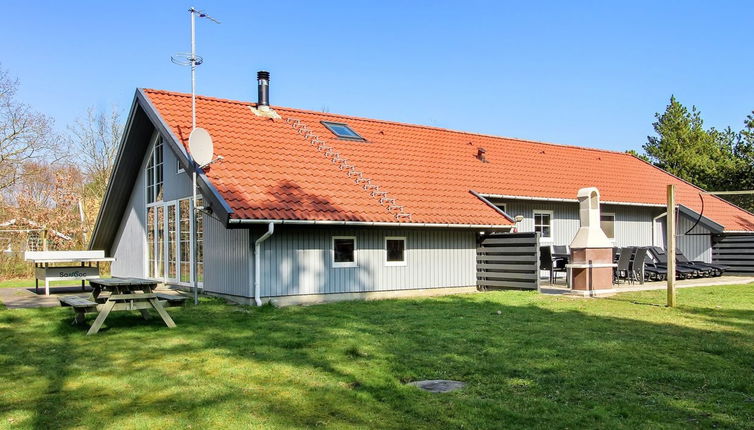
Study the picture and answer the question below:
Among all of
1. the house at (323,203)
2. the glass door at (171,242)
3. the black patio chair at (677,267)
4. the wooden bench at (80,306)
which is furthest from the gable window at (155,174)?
the black patio chair at (677,267)

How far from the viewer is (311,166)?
15180 mm

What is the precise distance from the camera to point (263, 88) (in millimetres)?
18016

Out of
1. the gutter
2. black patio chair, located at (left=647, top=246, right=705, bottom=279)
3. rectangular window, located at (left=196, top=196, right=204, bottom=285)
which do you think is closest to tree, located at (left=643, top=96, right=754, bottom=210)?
black patio chair, located at (left=647, top=246, right=705, bottom=279)

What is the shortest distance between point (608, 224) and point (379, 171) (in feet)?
30.5

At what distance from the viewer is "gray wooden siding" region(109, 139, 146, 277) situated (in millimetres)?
18266

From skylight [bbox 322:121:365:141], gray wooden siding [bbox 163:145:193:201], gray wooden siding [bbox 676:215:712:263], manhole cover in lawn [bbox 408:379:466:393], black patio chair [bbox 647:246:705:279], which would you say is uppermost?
skylight [bbox 322:121:365:141]

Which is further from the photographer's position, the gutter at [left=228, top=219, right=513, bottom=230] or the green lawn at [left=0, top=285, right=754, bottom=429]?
the gutter at [left=228, top=219, right=513, bottom=230]

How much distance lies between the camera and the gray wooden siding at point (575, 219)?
→ 19.3 m

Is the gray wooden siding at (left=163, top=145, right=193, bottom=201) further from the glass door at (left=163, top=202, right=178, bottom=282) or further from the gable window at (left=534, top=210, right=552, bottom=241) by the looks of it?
the gable window at (left=534, top=210, right=552, bottom=241)

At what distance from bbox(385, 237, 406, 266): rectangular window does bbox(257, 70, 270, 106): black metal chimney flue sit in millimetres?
5963

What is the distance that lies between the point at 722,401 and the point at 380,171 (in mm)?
11727

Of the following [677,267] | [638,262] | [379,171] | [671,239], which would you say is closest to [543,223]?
[638,262]

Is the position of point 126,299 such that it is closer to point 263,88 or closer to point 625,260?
point 263,88

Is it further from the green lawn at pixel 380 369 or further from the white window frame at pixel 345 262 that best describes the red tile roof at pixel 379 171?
the green lawn at pixel 380 369
